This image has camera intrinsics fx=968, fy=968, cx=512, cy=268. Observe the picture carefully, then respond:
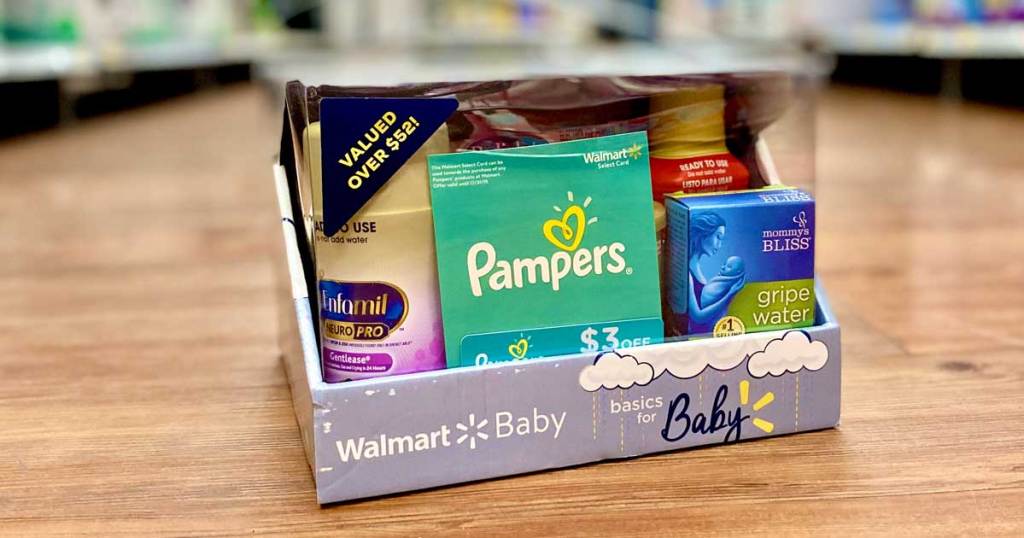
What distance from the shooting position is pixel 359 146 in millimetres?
569

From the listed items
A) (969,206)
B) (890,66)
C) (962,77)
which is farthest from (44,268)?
(890,66)

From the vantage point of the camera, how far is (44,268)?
1397 millimetres

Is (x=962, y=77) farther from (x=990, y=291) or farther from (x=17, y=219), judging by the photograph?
(x=17, y=219)

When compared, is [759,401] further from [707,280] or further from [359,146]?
[359,146]

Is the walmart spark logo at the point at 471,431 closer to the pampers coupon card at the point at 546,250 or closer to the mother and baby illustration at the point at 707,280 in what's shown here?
the pampers coupon card at the point at 546,250

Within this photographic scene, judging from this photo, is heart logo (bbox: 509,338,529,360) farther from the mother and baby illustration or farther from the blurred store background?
the blurred store background

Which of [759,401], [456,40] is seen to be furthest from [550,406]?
[456,40]

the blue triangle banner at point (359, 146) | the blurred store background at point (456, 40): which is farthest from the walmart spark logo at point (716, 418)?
the blurred store background at point (456, 40)

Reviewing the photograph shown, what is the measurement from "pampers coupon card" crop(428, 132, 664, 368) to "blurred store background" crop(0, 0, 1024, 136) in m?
1.85

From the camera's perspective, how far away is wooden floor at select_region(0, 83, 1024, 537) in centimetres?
58

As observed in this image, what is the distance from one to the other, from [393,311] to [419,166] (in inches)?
3.5

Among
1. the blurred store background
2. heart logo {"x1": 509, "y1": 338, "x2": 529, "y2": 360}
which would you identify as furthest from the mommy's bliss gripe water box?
the blurred store background

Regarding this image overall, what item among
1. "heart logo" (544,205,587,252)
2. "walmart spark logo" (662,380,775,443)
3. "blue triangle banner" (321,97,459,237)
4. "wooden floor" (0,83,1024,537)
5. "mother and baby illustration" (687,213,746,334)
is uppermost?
"blue triangle banner" (321,97,459,237)

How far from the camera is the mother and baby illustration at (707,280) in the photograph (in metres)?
0.62
